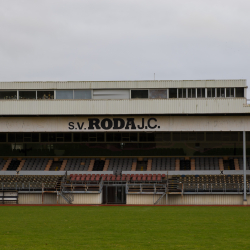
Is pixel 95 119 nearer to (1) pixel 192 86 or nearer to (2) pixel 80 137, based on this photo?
(2) pixel 80 137

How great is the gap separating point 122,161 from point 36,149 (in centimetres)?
991

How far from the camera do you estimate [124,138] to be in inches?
1510

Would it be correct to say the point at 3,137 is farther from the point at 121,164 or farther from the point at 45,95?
the point at 121,164

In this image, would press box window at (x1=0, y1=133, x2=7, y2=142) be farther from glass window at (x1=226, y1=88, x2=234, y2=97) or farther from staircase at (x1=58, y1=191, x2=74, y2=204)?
glass window at (x1=226, y1=88, x2=234, y2=97)

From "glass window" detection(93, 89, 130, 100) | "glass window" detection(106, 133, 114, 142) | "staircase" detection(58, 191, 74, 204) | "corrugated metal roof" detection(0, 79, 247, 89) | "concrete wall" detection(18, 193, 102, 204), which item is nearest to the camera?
"staircase" detection(58, 191, 74, 204)

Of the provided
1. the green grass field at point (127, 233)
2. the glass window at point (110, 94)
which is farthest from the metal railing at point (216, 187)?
the green grass field at point (127, 233)

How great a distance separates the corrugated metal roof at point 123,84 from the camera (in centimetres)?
3222

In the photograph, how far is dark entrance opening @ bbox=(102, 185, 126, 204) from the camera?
31562mm

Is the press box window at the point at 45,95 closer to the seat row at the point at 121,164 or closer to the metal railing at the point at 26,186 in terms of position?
the metal railing at the point at 26,186

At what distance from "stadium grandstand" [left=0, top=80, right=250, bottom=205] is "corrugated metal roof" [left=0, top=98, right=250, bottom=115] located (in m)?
0.09

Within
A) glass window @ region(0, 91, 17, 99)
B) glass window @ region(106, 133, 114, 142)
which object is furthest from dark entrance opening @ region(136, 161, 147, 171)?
glass window @ region(0, 91, 17, 99)

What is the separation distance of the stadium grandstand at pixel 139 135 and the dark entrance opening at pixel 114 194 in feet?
0.30

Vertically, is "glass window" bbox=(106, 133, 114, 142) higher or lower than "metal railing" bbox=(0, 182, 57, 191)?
higher

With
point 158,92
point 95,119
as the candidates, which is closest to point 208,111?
point 158,92
